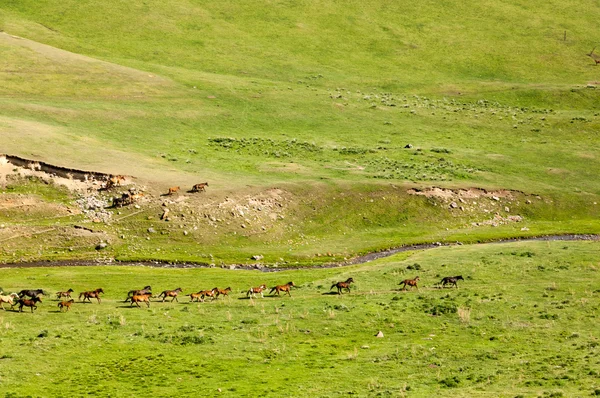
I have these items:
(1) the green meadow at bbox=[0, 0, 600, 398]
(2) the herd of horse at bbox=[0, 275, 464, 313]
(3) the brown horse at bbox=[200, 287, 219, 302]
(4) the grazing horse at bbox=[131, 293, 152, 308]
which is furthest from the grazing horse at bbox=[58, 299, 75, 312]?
(3) the brown horse at bbox=[200, 287, 219, 302]

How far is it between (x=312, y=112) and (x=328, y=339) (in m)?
65.2

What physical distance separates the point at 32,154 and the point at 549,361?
46904 mm

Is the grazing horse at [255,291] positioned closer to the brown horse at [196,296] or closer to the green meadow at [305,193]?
the green meadow at [305,193]

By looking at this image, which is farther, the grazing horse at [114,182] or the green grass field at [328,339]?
the grazing horse at [114,182]

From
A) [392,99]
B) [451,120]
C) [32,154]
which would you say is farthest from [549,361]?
[392,99]

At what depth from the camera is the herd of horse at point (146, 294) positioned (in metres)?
40.8

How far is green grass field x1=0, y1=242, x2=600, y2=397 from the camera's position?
31531 millimetres

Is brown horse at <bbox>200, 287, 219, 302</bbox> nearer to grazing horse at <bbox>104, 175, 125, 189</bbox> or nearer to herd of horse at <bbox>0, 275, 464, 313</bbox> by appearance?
herd of horse at <bbox>0, 275, 464, 313</bbox>

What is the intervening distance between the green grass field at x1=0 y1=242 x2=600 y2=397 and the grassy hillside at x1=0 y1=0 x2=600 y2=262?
1613cm

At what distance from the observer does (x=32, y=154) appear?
65500mm

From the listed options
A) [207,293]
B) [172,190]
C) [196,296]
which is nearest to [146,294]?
[196,296]

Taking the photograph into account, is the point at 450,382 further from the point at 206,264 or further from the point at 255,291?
the point at 206,264

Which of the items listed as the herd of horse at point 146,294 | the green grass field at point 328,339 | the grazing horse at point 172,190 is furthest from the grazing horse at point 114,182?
the herd of horse at point 146,294

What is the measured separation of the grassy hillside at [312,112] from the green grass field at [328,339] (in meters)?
16.1
